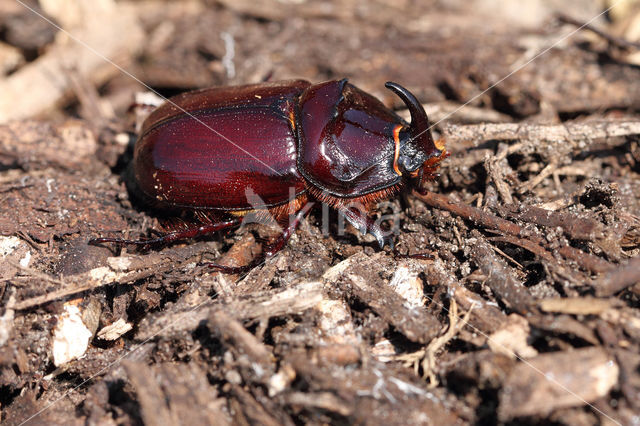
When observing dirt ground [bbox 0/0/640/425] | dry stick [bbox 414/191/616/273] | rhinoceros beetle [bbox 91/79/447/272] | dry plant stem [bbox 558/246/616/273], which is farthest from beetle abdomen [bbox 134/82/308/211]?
dry plant stem [bbox 558/246/616/273]

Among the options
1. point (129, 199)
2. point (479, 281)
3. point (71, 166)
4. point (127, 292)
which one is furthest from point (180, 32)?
point (479, 281)

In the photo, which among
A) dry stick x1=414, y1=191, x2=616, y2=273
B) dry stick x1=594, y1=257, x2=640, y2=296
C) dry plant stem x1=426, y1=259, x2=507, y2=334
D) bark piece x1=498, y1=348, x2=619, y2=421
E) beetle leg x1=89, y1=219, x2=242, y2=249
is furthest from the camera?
beetle leg x1=89, y1=219, x2=242, y2=249

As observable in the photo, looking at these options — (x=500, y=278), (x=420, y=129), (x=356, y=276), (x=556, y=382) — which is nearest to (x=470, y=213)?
(x=500, y=278)

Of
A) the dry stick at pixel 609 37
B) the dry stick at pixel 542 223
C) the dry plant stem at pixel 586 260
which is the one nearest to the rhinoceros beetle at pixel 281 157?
the dry stick at pixel 542 223

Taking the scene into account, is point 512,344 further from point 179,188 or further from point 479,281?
point 179,188

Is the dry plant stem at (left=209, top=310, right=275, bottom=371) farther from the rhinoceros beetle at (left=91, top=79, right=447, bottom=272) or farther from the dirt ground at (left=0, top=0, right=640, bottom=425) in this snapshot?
the rhinoceros beetle at (left=91, top=79, right=447, bottom=272)
